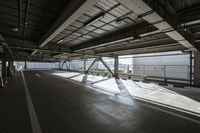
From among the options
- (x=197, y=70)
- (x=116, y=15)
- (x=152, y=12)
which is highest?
(x=116, y=15)

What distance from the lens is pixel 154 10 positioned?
10.6 feet

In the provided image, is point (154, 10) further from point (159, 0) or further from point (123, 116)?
point (123, 116)

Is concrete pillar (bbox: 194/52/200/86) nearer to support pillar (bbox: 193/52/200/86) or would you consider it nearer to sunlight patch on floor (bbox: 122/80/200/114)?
support pillar (bbox: 193/52/200/86)

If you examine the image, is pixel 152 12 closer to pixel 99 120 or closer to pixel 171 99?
pixel 99 120

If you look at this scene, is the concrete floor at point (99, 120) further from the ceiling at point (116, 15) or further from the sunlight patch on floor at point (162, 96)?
the ceiling at point (116, 15)

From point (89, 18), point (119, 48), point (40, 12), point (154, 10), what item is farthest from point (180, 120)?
point (119, 48)

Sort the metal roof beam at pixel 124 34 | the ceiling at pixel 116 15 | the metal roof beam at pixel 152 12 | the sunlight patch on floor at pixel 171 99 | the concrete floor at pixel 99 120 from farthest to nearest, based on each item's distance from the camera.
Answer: the metal roof beam at pixel 124 34, the sunlight patch on floor at pixel 171 99, the ceiling at pixel 116 15, the metal roof beam at pixel 152 12, the concrete floor at pixel 99 120

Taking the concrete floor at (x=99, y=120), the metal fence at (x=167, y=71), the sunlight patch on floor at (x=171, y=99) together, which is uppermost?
the metal fence at (x=167, y=71)

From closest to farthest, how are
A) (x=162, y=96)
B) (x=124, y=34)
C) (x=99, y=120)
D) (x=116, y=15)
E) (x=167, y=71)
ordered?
(x=99, y=120)
(x=116, y=15)
(x=162, y=96)
(x=124, y=34)
(x=167, y=71)

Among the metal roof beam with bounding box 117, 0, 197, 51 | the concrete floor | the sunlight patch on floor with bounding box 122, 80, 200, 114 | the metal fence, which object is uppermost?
the metal roof beam with bounding box 117, 0, 197, 51

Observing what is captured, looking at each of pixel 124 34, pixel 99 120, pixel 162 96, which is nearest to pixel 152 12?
pixel 124 34

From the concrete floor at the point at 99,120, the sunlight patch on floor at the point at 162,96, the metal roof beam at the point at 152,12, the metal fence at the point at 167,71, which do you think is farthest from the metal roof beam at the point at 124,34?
the metal fence at the point at 167,71

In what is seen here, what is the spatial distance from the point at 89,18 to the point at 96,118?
12.9ft

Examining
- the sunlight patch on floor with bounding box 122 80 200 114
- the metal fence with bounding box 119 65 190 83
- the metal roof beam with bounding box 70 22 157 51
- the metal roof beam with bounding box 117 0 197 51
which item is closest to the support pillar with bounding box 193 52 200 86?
the sunlight patch on floor with bounding box 122 80 200 114
